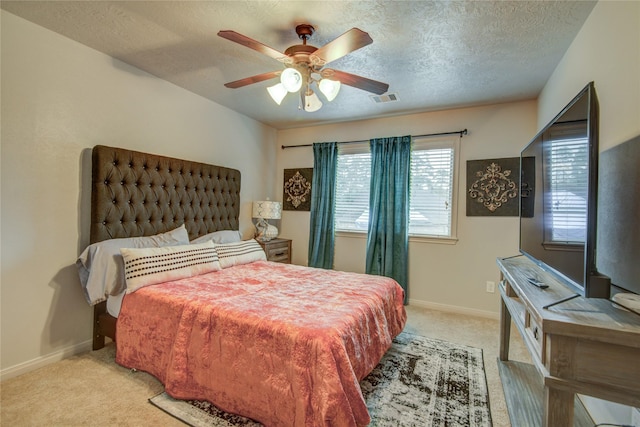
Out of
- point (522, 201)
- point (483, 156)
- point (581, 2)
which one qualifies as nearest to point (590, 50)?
point (581, 2)

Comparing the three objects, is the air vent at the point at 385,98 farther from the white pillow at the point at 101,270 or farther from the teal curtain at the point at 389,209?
the white pillow at the point at 101,270

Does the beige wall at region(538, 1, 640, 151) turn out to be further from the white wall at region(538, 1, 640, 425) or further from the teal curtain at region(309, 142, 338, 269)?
the teal curtain at region(309, 142, 338, 269)

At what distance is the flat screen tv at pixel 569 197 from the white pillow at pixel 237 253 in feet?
7.87

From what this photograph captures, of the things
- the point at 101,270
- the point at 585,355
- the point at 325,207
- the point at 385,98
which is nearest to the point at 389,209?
the point at 325,207

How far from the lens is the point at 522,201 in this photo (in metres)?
2.12

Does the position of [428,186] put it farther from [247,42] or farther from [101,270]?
[101,270]

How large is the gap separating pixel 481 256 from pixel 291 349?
2.73 meters

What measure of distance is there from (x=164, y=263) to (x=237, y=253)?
0.81m

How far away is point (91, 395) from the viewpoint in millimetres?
1810

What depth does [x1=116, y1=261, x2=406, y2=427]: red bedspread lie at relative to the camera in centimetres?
139

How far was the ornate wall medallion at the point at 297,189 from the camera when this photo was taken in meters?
4.31

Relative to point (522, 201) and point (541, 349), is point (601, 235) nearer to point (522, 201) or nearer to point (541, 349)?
point (522, 201)

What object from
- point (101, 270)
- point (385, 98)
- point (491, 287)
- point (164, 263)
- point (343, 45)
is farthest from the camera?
point (491, 287)

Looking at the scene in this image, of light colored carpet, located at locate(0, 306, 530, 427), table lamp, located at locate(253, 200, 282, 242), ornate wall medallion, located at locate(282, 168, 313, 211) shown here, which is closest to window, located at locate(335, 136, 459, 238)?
ornate wall medallion, located at locate(282, 168, 313, 211)
